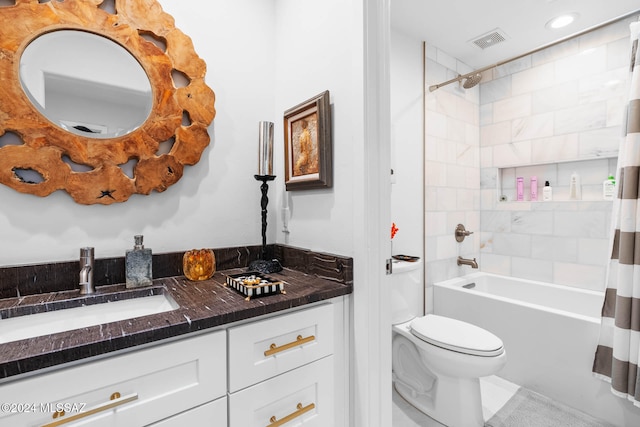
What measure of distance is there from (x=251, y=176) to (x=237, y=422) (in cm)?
101

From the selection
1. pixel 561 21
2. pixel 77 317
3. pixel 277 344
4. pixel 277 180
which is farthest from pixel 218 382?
pixel 561 21

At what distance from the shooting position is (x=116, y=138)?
1.14 meters

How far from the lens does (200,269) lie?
1.20 meters

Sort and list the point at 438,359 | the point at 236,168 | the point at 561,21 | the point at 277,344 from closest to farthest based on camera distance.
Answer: the point at 277,344
the point at 236,168
the point at 438,359
the point at 561,21

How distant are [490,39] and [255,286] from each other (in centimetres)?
252

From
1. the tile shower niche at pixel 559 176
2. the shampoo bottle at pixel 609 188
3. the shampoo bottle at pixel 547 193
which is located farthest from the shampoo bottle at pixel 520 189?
the shampoo bottle at pixel 609 188

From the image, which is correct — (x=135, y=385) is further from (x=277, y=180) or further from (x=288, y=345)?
(x=277, y=180)

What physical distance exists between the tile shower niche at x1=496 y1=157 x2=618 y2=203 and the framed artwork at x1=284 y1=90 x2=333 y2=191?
84.0 inches

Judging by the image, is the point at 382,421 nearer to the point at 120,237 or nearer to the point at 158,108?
the point at 120,237

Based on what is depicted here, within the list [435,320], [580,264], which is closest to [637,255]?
[580,264]

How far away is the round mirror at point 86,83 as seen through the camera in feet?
3.34

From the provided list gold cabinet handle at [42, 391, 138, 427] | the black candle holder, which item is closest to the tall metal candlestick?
the black candle holder

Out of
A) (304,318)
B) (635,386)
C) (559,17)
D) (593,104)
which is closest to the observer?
(304,318)

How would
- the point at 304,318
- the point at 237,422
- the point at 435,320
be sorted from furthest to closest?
the point at 435,320 < the point at 304,318 < the point at 237,422
